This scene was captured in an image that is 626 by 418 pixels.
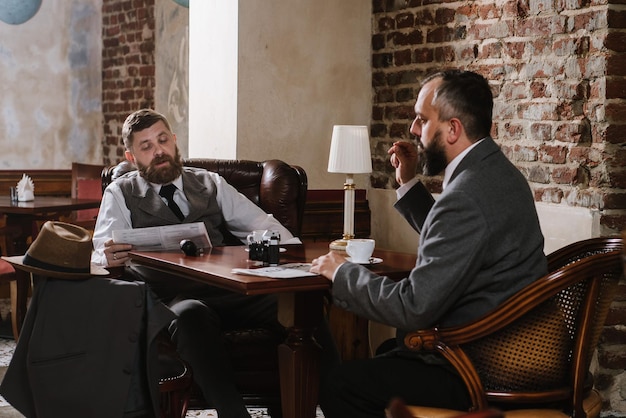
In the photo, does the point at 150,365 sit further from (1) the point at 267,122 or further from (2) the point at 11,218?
(2) the point at 11,218

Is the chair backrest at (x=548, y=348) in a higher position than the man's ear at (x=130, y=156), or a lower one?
lower

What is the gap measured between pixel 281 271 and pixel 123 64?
5.58m

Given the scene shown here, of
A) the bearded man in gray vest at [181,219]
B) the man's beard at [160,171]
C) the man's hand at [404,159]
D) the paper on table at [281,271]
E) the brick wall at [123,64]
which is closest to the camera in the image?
the paper on table at [281,271]

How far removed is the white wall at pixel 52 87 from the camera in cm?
802

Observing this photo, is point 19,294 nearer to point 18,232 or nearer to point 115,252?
point 18,232

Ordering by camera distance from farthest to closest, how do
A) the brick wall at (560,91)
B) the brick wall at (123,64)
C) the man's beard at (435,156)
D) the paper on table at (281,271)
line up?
1. the brick wall at (123,64)
2. the brick wall at (560,91)
3. the paper on table at (281,271)
4. the man's beard at (435,156)

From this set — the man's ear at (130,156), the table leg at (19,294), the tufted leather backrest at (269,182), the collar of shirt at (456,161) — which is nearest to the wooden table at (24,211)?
the table leg at (19,294)

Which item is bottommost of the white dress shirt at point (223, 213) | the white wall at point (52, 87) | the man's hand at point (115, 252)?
the man's hand at point (115, 252)

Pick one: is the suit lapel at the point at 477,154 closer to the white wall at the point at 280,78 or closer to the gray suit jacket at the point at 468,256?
the gray suit jacket at the point at 468,256

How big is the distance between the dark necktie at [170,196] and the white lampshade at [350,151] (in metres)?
0.77

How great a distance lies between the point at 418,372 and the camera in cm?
262

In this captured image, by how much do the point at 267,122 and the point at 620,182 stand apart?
6.48ft

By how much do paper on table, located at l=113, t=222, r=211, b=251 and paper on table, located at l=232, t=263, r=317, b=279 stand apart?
610 millimetres

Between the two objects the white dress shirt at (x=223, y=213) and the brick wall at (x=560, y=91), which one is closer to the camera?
the brick wall at (x=560, y=91)
